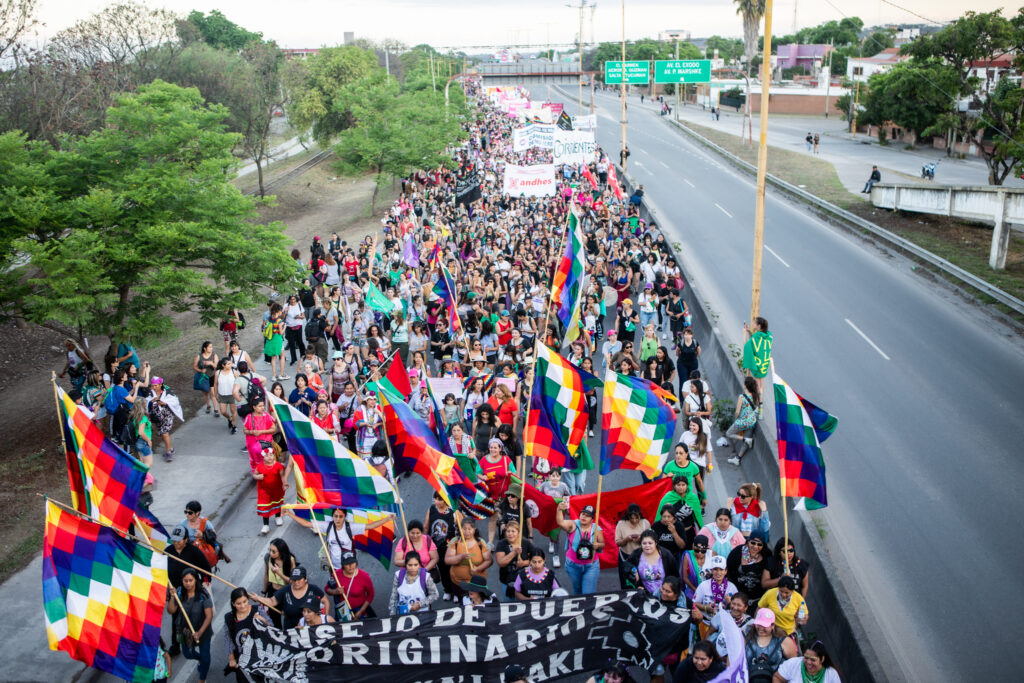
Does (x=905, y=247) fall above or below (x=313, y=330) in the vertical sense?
above

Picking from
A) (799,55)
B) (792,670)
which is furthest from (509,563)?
(799,55)

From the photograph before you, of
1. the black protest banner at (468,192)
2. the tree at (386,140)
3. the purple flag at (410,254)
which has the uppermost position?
the tree at (386,140)

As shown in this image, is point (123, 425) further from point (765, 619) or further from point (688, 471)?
point (765, 619)

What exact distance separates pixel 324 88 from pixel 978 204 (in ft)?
175

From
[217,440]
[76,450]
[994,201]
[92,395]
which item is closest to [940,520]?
[76,450]

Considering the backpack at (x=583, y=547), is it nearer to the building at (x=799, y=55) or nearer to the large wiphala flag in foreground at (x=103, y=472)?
the large wiphala flag in foreground at (x=103, y=472)

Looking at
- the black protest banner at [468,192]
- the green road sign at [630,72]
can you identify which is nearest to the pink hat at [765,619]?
the black protest banner at [468,192]

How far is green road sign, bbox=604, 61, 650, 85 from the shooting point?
44.4 meters

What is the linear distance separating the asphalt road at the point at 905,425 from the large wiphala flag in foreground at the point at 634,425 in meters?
2.55

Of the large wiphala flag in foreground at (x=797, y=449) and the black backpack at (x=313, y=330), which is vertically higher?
the large wiphala flag in foreground at (x=797, y=449)

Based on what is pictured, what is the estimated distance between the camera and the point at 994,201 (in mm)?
22703

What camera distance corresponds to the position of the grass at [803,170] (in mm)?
35875

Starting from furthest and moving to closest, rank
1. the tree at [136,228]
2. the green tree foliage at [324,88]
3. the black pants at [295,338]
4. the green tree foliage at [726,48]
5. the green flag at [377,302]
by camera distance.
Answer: the green tree foliage at [726,48] → the green tree foliage at [324,88] → the black pants at [295,338] → the green flag at [377,302] → the tree at [136,228]

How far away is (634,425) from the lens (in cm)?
905
